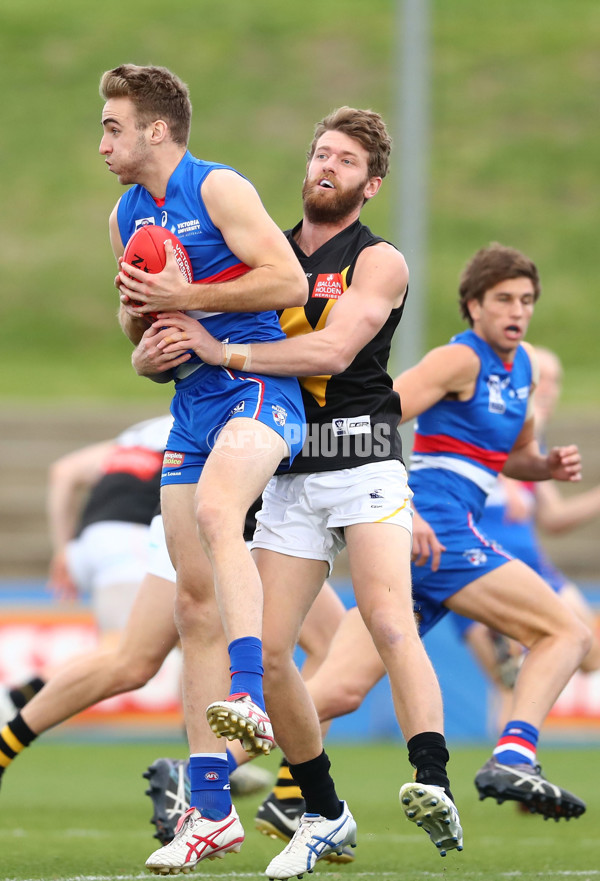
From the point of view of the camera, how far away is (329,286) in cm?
541

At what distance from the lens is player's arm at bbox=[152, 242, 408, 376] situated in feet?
16.5

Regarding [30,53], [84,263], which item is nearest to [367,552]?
[84,263]

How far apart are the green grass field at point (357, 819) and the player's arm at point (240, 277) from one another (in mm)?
2019

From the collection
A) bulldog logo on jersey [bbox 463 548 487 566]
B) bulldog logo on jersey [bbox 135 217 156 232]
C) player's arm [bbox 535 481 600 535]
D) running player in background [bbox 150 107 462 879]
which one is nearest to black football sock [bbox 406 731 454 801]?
running player in background [bbox 150 107 462 879]

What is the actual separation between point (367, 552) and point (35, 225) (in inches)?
896

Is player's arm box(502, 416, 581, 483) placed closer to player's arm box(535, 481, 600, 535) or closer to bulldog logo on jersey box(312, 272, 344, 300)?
bulldog logo on jersey box(312, 272, 344, 300)

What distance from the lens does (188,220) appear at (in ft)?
16.6

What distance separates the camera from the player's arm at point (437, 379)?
6242mm

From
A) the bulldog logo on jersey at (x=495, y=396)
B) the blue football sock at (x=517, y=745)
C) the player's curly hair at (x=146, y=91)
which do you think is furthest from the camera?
the bulldog logo on jersey at (x=495, y=396)

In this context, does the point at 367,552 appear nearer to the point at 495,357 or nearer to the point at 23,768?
the point at 495,357

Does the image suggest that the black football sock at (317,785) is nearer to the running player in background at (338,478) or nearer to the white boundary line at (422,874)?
the running player in background at (338,478)

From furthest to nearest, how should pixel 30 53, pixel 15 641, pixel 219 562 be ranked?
pixel 30 53 → pixel 15 641 → pixel 219 562

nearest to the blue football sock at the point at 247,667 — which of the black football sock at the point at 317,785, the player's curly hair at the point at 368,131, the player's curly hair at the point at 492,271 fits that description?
the black football sock at the point at 317,785

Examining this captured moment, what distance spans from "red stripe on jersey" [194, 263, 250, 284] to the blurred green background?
1553 centimetres
